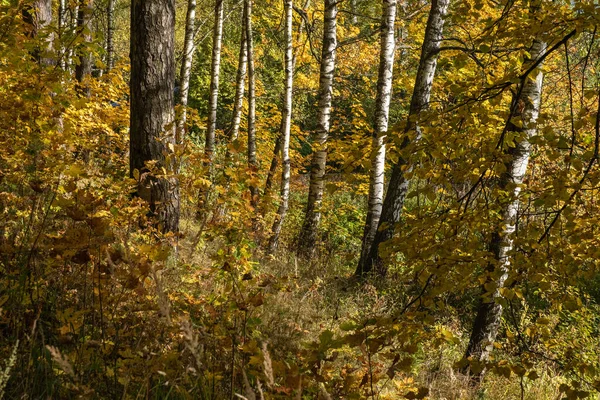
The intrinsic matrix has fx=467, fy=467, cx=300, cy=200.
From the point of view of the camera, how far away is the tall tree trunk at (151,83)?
4594mm

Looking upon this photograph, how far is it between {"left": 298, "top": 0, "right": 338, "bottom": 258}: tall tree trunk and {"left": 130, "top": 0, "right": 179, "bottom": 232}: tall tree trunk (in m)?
2.87

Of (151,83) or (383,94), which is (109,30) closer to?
(383,94)

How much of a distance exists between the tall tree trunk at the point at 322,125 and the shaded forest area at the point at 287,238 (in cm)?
5

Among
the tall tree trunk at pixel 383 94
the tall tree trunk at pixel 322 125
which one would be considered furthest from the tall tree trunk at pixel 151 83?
the tall tree trunk at pixel 383 94

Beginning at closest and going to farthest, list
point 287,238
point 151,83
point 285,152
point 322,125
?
point 151,83 → point 322,125 → point 285,152 → point 287,238

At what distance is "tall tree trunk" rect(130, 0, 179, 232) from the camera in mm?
4594

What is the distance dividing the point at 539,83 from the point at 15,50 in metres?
4.82

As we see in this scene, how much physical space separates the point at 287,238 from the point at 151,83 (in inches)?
216

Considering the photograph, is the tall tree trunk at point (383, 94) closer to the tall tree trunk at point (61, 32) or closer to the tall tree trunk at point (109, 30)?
the tall tree trunk at point (61, 32)

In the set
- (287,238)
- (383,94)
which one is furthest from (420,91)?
(287,238)

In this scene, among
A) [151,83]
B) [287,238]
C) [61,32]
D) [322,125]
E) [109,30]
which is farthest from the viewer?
[109,30]

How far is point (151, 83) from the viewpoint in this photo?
185 inches

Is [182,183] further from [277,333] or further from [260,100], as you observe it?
[260,100]

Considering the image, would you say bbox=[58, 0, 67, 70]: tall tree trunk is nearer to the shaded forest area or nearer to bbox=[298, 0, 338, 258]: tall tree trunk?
the shaded forest area
